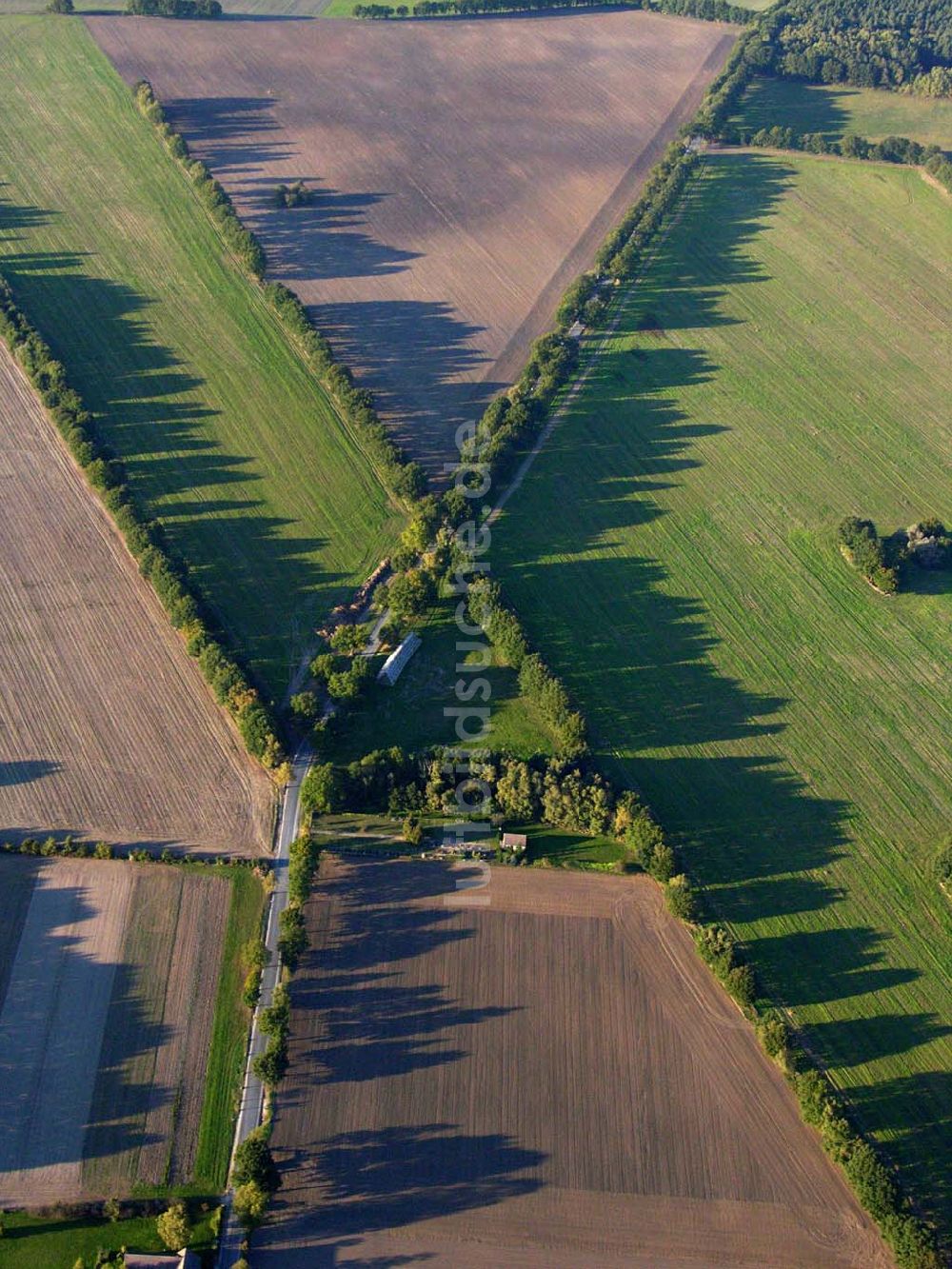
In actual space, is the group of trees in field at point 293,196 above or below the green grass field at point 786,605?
above

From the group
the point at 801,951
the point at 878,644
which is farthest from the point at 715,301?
the point at 801,951

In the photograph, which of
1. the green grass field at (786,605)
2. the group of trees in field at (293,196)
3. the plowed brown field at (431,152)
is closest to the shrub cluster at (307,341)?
the plowed brown field at (431,152)

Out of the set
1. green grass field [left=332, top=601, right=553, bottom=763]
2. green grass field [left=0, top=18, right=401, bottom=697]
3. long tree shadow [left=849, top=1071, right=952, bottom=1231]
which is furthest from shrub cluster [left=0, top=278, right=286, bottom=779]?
long tree shadow [left=849, top=1071, right=952, bottom=1231]

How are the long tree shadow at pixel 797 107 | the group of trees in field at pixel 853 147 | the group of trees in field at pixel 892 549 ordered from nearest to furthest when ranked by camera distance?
the group of trees in field at pixel 892 549
the group of trees in field at pixel 853 147
the long tree shadow at pixel 797 107

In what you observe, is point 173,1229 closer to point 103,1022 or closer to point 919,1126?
point 103,1022

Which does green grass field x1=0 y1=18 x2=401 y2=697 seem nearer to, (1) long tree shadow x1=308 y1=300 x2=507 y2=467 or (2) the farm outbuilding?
(1) long tree shadow x1=308 y1=300 x2=507 y2=467

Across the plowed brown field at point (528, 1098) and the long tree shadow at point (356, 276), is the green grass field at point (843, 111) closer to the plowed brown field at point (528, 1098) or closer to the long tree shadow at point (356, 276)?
the long tree shadow at point (356, 276)

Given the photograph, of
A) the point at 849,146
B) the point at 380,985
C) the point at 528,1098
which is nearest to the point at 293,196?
the point at 849,146
